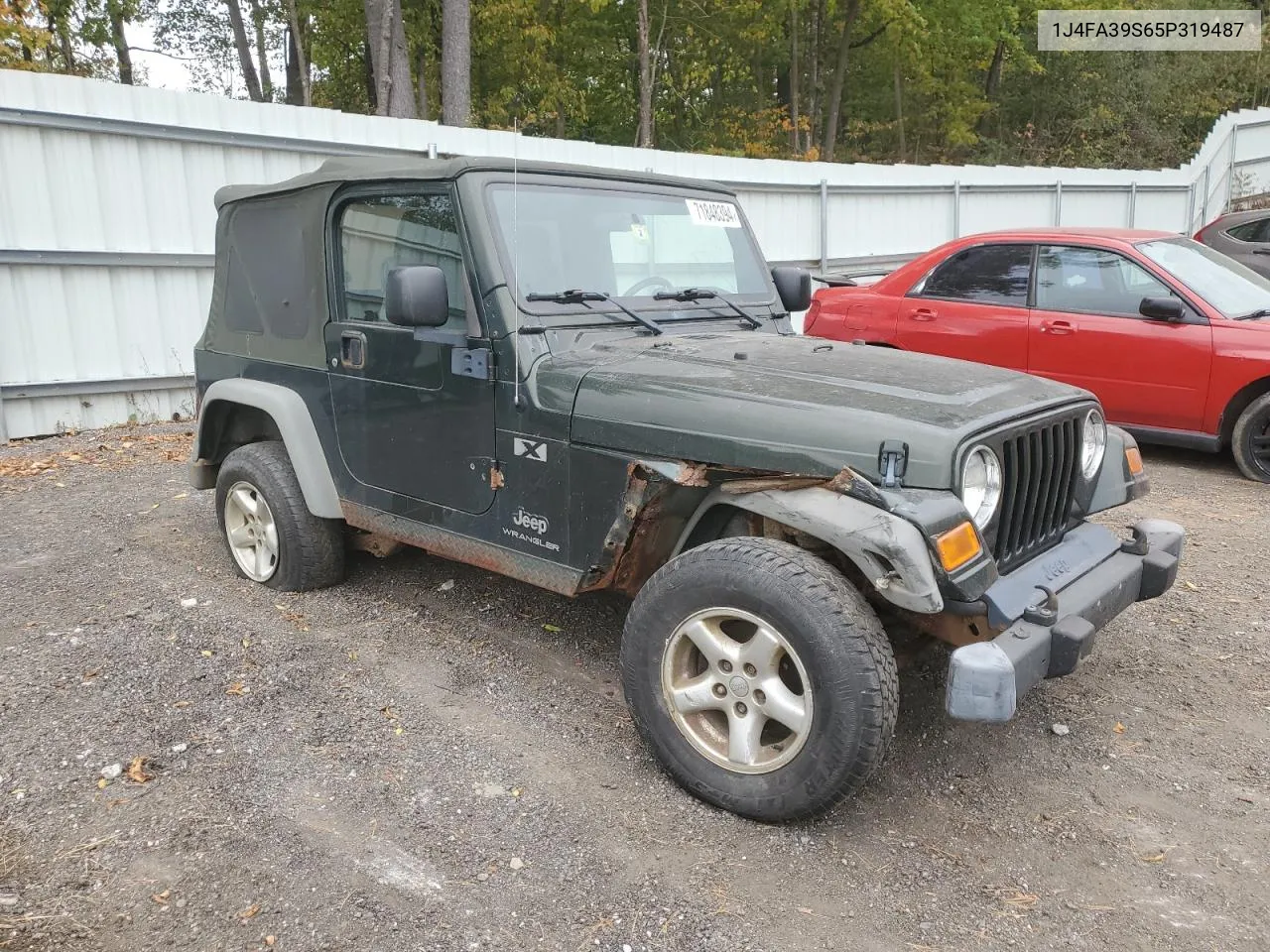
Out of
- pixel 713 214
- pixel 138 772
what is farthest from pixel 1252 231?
pixel 138 772

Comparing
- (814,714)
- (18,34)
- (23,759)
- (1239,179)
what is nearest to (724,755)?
(814,714)

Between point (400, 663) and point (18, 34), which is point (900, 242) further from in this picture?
point (18, 34)

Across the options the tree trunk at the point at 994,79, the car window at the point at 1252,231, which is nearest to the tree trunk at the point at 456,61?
the car window at the point at 1252,231

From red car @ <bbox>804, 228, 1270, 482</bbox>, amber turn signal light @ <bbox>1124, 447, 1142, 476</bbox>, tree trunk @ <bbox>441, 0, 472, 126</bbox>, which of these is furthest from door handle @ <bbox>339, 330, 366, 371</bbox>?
tree trunk @ <bbox>441, 0, 472, 126</bbox>

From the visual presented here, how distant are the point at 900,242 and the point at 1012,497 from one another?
11380mm

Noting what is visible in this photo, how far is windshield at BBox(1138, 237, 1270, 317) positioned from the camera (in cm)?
654

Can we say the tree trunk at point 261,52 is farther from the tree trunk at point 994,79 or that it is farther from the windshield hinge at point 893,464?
the windshield hinge at point 893,464

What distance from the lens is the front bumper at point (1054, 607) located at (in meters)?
2.47

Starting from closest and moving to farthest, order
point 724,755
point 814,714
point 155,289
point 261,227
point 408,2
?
point 814,714
point 724,755
point 261,227
point 155,289
point 408,2

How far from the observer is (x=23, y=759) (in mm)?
3119

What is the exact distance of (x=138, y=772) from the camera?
3062mm

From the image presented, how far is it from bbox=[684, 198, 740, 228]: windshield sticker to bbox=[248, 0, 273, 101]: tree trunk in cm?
2678

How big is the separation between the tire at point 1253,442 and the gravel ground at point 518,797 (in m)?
2.24

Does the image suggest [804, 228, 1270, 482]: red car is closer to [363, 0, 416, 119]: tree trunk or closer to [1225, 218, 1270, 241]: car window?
[1225, 218, 1270, 241]: car window
